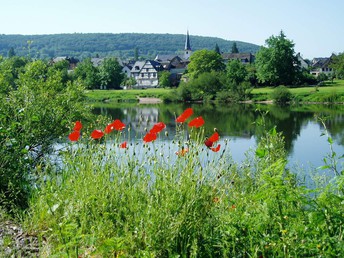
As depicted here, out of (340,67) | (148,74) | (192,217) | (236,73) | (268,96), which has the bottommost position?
(268,96)

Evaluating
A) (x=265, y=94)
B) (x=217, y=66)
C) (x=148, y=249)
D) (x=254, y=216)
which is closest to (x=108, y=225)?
(x=148, y=249)

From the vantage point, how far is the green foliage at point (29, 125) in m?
5.67

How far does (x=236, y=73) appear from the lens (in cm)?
6669

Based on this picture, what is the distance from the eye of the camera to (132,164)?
4473mm

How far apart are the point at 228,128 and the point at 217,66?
1833 inches

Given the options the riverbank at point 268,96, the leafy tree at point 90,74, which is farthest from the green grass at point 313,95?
Answer: the leafy tree at point 90,74

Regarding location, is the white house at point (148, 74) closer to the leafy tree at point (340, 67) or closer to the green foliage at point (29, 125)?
the leafy tree at point (340, 67)

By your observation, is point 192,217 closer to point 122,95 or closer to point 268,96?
point 268,96

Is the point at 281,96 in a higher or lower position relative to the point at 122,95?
higher

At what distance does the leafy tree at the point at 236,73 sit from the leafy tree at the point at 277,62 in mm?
2132

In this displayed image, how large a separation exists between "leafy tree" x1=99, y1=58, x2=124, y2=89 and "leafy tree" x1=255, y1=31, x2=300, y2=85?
92.6 ft

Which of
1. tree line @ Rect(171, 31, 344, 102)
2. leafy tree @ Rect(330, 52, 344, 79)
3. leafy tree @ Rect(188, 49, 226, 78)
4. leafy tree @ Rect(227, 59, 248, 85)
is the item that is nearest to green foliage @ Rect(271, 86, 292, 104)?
tree line @ Rect(171, 31, 344, 102)

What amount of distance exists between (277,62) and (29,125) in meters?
61.6

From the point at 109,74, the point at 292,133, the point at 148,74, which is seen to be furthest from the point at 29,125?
the point at 148,74
